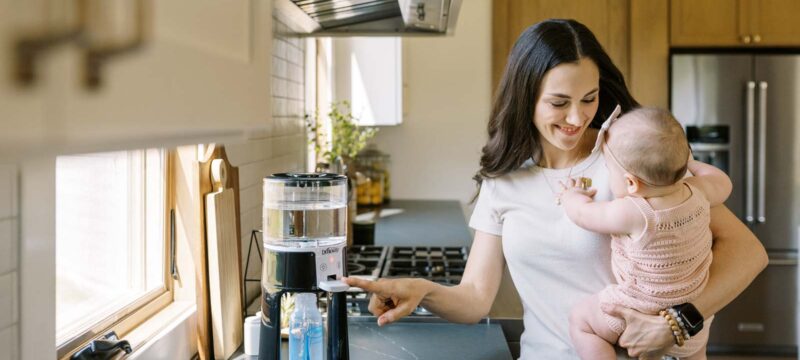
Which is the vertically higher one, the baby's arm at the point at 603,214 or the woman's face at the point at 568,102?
the woman's face at the point at 568,102

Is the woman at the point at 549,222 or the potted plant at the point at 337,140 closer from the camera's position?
the woman at the point at 549,222

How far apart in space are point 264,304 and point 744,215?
378cm

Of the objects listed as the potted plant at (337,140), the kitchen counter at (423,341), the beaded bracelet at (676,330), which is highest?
the potted plant at (337,140)

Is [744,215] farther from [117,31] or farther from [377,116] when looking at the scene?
[117,31]

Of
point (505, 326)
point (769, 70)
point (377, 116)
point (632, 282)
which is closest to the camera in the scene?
point (632, 282)

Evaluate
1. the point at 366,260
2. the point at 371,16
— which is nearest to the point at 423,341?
the point at 366,260

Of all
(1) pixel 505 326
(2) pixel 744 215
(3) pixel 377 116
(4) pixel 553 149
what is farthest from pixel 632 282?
(2) pixel 744 215

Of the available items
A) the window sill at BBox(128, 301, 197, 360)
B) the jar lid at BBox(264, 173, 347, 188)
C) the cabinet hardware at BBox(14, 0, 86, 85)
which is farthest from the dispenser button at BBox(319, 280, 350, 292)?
the cabinet hardware at BBox(14, 0, 86, 85)

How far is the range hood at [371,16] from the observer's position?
2.34 meters

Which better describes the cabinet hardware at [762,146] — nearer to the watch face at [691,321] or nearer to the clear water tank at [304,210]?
the watch face at [691,321]

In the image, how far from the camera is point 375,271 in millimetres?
2496

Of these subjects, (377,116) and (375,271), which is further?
(377,116)

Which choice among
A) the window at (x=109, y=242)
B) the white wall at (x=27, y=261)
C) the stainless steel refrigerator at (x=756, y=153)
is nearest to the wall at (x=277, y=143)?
the window at (x=109, y=242)

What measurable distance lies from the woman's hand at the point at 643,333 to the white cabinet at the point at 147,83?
3.64ft
